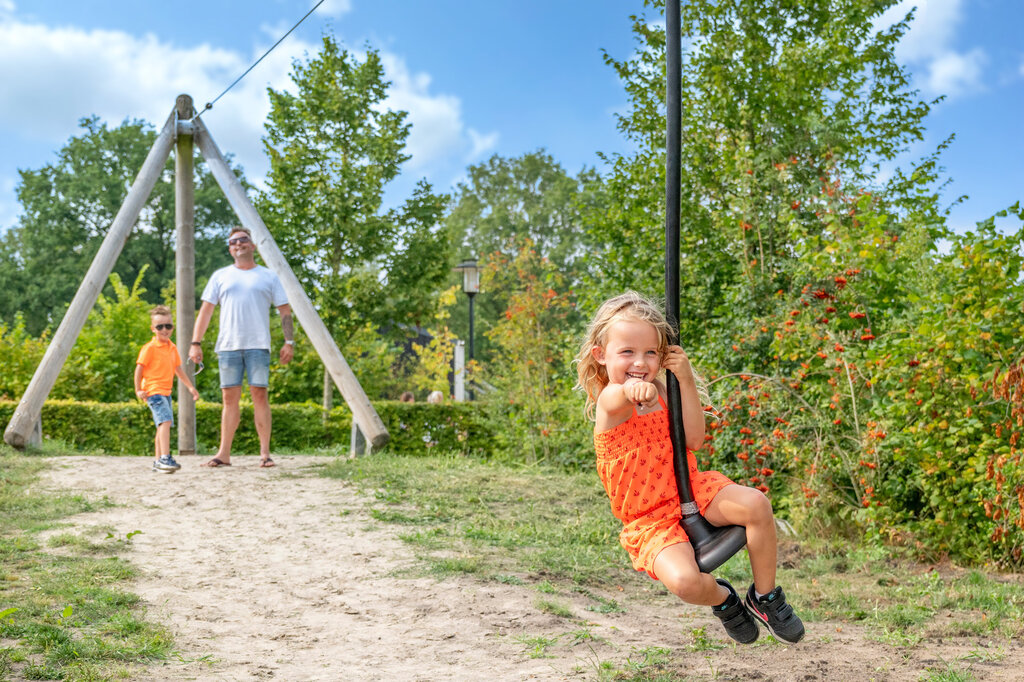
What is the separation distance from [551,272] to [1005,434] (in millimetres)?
6882

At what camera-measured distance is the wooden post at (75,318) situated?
9.39 metres

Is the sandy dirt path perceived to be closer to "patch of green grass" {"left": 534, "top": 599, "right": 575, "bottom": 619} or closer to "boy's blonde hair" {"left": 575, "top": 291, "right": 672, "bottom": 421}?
"patch of green grass" {"left": 534, "top": 599, "right": 575, "bottom": 619}

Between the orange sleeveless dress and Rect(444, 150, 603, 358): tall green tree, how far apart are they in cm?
3712

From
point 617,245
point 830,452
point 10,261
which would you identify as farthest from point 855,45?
point 10,261

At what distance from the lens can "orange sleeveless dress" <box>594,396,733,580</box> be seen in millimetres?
3156

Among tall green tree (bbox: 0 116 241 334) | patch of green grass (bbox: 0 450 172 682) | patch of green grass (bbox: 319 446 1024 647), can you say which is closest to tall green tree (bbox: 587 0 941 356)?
patch of green grass (bbox: 319 446 1024 647)

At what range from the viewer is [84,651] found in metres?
4.49

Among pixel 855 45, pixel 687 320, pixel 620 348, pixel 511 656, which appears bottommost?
pixel 511 656

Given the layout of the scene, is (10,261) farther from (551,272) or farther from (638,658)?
(638,658)

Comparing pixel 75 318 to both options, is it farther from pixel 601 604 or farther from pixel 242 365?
pixel 601 604

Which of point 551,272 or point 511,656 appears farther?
point 551,272

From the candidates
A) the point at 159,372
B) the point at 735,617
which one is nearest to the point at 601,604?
the point at 735,617

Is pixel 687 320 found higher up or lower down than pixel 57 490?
higher up

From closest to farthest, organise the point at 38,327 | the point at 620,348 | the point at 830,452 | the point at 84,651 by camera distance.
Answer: the point at 620,348
the point at 84,651
the point at 830,452
the point at 38,327
